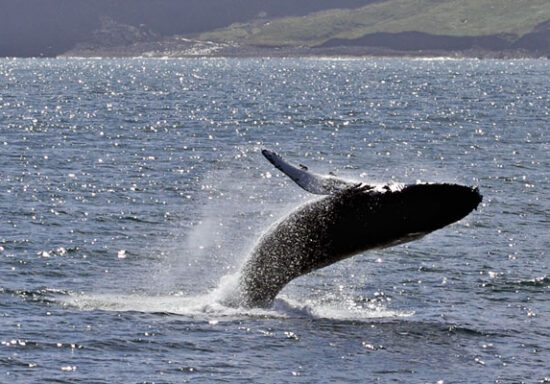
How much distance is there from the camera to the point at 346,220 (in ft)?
76.4

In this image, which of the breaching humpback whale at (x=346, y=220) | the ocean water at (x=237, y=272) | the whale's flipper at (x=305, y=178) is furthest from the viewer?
the ocean water at (x=237, y=272)

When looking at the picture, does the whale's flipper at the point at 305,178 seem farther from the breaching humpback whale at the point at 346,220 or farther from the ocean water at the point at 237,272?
the ocean water at the point at 237,272

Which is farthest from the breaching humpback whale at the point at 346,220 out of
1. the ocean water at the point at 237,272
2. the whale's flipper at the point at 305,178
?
the ocean water at the point at 237,272

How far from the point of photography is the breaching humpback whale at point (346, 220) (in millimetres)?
22031

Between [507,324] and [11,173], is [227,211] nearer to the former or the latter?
[11,173]

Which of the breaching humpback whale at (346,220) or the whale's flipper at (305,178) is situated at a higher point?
the whale's flipper at (305,178)

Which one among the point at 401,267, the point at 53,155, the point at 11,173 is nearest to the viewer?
the point at 401,267

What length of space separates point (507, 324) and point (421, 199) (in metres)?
5.54

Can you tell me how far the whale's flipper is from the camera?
21109 millimetres

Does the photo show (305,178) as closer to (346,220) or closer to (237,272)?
(346,220)

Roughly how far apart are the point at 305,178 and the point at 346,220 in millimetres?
2379

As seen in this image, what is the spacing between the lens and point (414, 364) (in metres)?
22.5

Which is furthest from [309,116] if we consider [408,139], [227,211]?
[227,211]

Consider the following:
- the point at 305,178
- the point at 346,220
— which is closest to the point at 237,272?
the point at 346,220
